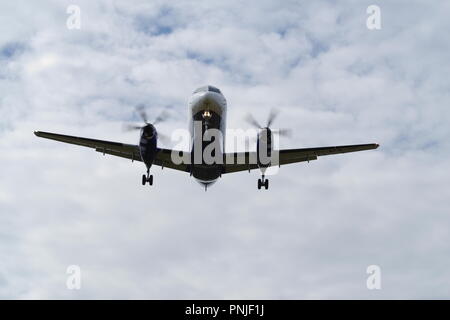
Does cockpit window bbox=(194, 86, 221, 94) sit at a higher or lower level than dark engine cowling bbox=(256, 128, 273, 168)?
higher

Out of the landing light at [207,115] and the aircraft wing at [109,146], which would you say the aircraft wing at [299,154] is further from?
the aircraft wing at [109,146]

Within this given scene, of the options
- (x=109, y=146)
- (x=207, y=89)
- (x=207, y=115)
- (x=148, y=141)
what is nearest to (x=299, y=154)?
(x=207, y=115)

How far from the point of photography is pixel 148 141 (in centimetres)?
2970

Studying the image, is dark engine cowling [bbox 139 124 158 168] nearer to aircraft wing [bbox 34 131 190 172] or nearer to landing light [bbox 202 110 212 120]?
aircraft wing [bbox 34 131 190 172]

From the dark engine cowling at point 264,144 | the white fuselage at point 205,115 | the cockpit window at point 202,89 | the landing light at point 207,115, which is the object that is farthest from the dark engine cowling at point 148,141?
the dark engine cowling at point 264,144

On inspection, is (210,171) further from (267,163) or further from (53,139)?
(53,139)

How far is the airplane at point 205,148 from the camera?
99.7 ft

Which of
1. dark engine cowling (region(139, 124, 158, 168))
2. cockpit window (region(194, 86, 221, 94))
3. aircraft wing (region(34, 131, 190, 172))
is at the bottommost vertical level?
dark engine cowling (region(139, 124, 158, 168))

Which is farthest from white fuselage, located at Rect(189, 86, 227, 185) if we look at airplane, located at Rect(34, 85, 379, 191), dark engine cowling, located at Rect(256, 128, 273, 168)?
dark engine cowling, located at Rect(256, 128, 273, 168)

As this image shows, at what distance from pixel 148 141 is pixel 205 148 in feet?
11.4

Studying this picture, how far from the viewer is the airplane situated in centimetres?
3038

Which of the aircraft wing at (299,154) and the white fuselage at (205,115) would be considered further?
the aircraft wing at (299,154)

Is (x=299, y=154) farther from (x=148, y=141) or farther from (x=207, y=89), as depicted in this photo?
(x=148, y=141)
